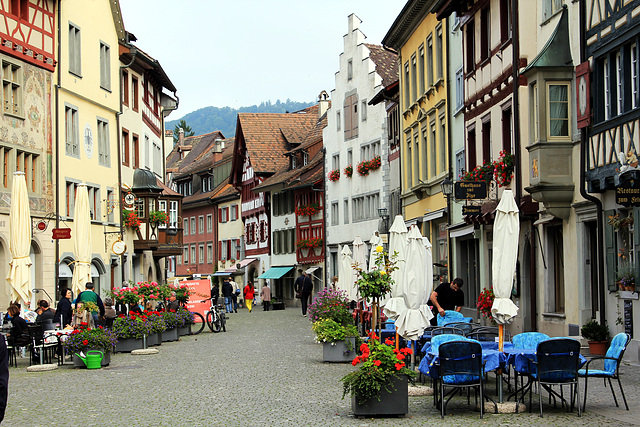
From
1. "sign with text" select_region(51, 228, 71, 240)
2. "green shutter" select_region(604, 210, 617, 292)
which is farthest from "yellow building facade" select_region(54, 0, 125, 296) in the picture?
"green shutter" select_region(604, 210, 617, 292)

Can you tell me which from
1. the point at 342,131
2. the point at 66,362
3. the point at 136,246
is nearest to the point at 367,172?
the point at 342,131

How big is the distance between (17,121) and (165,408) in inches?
785

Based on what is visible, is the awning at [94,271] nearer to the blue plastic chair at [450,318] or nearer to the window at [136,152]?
the window at [136,152]

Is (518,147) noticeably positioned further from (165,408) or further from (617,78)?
(165,408)

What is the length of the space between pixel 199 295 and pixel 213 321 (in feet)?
5.83

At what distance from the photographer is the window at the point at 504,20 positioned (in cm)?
2539

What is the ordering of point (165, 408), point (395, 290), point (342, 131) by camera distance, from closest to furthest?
point (165, 408) → point (395, 290) → point (342, 131)

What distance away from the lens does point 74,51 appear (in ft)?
118

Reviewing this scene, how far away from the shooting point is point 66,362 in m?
21.8

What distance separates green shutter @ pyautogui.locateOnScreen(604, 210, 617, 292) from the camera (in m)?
19.3

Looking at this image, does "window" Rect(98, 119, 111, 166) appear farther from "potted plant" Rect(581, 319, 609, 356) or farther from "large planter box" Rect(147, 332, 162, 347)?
"potted plant" Rect(581, 319, 609, 356)

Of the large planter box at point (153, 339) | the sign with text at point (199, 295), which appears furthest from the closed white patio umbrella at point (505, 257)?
the sign with text at point (199, 295)

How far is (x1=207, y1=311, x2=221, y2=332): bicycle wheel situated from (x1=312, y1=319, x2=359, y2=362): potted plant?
1338cm

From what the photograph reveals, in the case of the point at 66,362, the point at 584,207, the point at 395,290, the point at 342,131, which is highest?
the point at 342,131
